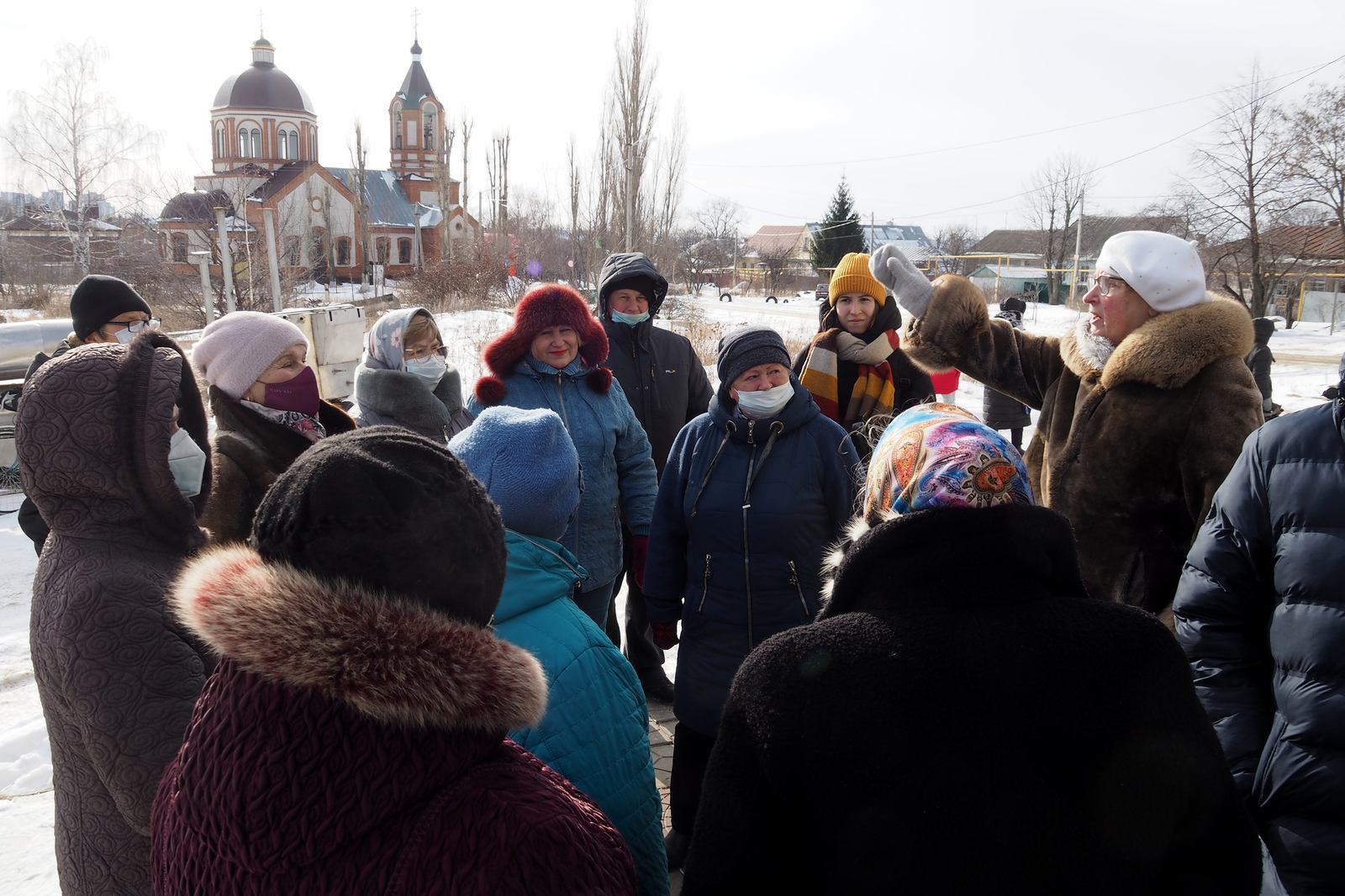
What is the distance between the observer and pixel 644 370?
13.8 feet

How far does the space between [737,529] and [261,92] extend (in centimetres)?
6123

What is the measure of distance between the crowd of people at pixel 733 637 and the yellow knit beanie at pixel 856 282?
1075 mm

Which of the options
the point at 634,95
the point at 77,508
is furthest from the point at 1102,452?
the point at 634,95

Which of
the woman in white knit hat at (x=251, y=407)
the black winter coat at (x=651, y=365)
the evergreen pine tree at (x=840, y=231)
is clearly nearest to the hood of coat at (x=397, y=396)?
the black winter coat at (x=651, y=365)

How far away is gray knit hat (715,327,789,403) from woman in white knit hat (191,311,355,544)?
1.28 m

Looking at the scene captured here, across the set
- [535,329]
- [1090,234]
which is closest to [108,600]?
[535,329]

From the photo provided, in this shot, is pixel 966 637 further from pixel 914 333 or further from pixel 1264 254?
pixel 1264 254

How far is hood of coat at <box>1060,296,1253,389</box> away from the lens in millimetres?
2395

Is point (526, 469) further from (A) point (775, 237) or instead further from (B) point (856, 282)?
(A) point (775, 237)

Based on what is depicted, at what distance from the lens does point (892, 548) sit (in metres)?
1.19

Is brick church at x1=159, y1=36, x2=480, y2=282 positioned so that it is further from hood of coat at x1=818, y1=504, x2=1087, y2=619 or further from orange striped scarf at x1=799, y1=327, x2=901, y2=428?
hood of coat at x1=818, y1=504, x2=1087, y2=619

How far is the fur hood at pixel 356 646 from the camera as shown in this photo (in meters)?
0.88

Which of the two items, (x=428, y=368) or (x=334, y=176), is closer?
(x=428, y=368)

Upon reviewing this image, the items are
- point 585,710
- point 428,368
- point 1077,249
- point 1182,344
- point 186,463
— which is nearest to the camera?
point 585,710
